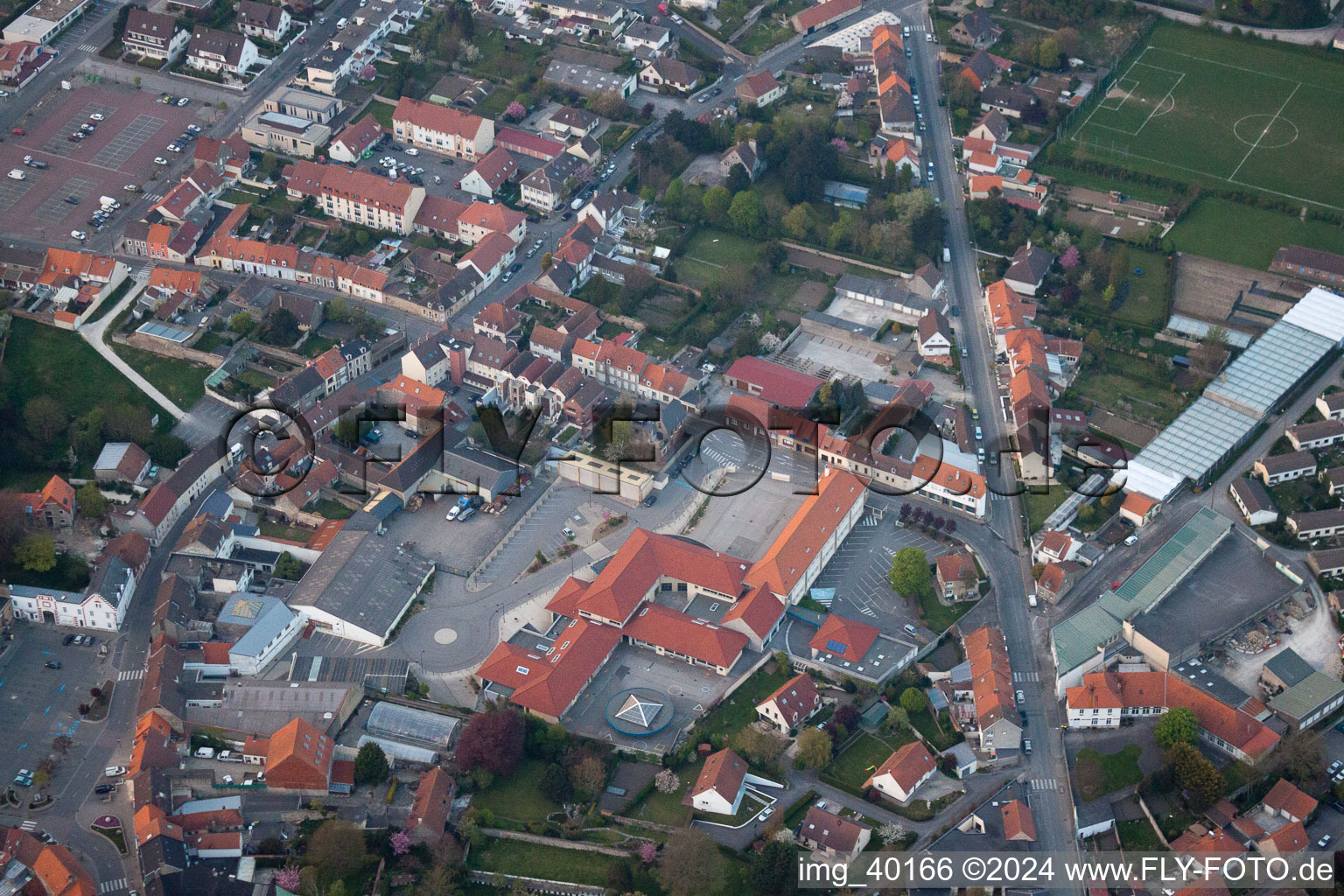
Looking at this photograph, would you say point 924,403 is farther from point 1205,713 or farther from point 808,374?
point 1205,713

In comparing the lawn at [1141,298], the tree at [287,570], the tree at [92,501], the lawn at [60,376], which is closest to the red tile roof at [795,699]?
the tree at [287,570]

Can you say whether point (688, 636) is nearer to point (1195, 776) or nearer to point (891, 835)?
point (891, 835)

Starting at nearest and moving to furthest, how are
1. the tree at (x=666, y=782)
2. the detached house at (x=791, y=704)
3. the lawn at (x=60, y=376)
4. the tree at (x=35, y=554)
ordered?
the tree at (x=666, y=782)
the detached house at (x=791, y=704)
the tree at (x=35, y=554)
the lawn at (x=60, y=376)

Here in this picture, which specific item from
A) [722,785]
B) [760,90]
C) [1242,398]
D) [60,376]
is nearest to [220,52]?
[60,376]

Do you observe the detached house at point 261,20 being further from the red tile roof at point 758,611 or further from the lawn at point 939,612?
the lawn at point 939,612

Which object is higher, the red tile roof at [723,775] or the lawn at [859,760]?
the red tile roof at [723,775]

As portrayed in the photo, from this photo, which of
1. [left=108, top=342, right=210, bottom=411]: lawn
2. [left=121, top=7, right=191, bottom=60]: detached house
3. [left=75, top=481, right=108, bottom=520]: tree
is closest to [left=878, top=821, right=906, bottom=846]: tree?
[left=75, top=481, right=108, bottom=520]: tree

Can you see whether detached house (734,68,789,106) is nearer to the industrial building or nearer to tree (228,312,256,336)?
the industrial building
